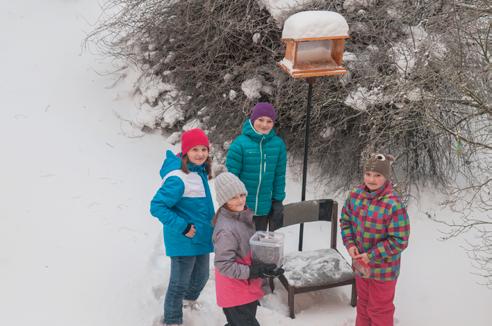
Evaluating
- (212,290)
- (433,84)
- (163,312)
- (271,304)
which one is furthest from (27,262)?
(433,84)

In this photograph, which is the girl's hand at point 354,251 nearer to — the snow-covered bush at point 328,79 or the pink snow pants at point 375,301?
the pink snow pants at point 375,301

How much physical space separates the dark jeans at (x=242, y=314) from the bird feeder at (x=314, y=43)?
Answer: 69.7 inches

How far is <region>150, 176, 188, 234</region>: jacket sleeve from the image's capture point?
321 centimetres

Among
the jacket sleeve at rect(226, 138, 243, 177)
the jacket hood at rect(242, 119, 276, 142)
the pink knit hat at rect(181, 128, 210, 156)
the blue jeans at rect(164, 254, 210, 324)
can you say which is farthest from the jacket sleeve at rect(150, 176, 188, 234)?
the jacket hood at rect(242, 119, 276, 142)

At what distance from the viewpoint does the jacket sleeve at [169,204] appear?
126 inches

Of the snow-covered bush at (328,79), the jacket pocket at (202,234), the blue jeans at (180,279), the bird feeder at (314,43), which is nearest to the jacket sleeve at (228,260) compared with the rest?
the jacket pocket at (202,234)

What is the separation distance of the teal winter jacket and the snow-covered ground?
0.84 metres

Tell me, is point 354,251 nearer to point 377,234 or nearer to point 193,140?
point 377,234

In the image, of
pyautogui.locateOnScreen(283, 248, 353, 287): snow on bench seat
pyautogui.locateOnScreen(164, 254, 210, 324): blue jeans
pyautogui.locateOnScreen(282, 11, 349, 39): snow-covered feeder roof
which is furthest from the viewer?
pyautogui.locateOnScreen(283, 248, 353, 287): snow on bench seat

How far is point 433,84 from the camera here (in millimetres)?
4285

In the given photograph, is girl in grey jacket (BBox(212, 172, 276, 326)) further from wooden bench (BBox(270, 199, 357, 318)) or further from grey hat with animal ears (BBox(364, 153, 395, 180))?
grey hat with animal ears (BBox(364, 153, 395, 180))

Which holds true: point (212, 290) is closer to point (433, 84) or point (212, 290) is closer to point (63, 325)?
point (63, 325)

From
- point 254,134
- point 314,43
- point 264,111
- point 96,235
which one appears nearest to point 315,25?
point 314,43

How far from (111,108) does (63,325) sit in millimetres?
3969
